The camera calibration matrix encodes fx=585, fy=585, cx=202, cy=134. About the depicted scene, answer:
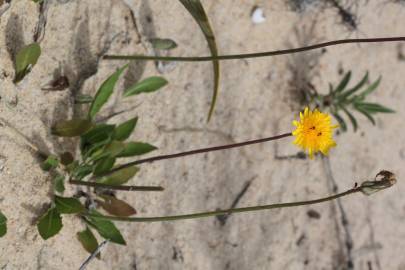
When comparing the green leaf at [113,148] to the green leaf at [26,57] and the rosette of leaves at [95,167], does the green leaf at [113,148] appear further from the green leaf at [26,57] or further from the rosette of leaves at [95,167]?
the green leaf at [26,57]

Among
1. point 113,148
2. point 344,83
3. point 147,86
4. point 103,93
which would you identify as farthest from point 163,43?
point 344,83

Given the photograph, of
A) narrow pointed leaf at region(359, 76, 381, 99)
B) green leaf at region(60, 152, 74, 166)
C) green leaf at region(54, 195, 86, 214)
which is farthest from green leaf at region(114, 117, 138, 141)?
narrow pointed leaf at region(359, 76, 381, 99)

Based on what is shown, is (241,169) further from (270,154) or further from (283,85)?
(283,85)

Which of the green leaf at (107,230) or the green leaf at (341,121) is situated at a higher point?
the green leaf at (341,121)

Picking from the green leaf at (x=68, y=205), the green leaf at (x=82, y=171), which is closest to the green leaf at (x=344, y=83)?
the green leaf at (x=82, y=171)

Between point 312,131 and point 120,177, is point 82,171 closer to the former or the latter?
point 120,177

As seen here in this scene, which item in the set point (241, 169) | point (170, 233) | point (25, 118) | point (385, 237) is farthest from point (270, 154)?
point (25, 118)

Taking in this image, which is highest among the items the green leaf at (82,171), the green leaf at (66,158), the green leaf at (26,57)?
the green leaf at (26,57)

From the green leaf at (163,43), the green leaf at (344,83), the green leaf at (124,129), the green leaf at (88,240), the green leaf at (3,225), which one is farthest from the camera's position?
the green leaf at (344,83)
